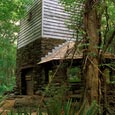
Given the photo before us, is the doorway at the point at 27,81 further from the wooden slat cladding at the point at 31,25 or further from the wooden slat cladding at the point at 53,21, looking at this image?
the wooden slat cladding at the point at 53,21

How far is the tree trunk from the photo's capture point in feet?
15.7

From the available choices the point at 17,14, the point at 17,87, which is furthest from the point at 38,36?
the point at 17,87

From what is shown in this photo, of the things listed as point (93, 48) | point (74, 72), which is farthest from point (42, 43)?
point (93, 48)

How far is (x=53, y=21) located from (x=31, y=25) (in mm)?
1961

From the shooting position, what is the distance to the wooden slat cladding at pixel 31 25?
51.1ft

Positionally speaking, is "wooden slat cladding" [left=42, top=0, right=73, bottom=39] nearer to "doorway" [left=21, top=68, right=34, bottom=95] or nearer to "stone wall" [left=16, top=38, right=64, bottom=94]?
"stone wall" [left=16, top=38, right=64, bottom=94]

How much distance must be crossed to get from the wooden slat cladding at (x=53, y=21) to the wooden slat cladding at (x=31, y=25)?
0.38 m

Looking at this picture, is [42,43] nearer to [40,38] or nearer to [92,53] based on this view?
[40,38]

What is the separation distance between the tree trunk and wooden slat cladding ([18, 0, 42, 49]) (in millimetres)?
9996

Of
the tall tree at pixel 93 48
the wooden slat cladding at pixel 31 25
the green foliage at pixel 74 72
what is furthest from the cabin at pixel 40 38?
the tall tree at pixel 93 48

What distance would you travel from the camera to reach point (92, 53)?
498cm

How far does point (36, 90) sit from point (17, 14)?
4.95m

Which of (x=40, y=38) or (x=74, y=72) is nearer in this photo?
(x=74, y=72)

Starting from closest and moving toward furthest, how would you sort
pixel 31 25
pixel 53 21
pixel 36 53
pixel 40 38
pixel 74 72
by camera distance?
pixel 74 72 < pixel 40 38 < pixel 36 53 < pixel 53 21 < pixel 31 25
